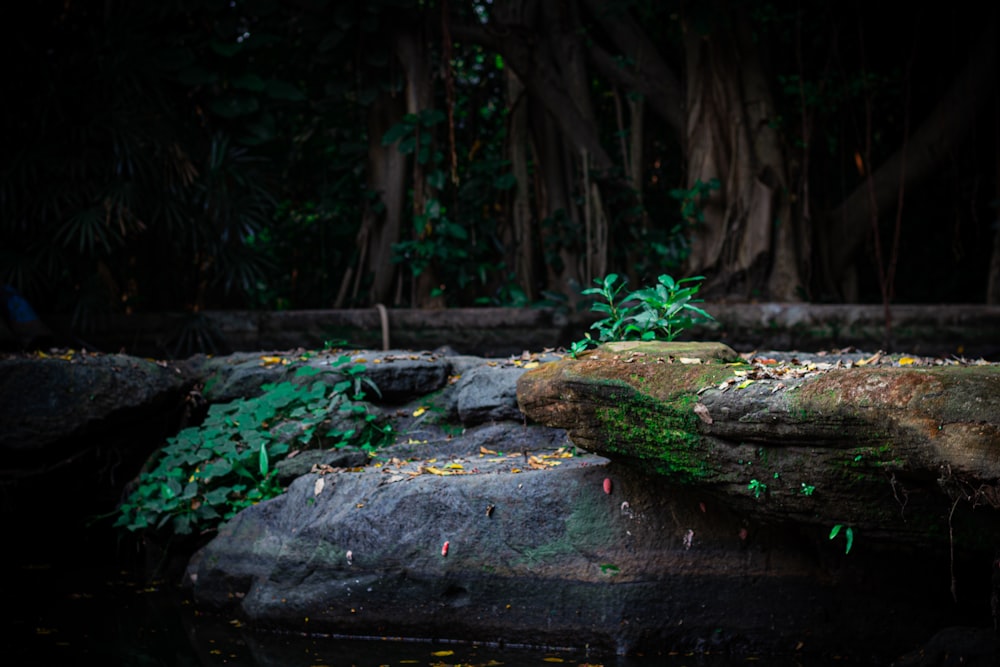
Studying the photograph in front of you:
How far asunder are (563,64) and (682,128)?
108 centimetres

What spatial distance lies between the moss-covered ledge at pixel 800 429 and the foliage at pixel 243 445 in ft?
4.78

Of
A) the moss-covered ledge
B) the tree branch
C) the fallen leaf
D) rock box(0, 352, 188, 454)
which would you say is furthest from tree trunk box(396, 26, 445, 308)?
the fallen leaf

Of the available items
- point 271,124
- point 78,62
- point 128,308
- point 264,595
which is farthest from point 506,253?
point 264,595

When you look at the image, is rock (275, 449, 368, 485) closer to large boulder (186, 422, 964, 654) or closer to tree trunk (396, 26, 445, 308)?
large boulder (186, 422, 964, 654)

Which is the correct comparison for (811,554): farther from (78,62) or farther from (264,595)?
(78,62)

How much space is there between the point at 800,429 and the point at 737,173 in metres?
4.58

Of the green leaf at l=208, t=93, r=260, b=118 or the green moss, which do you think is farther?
the green leaf at l=208, t=93, r=260, b=118

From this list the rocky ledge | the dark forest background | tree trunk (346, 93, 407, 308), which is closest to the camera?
the rocky ledge

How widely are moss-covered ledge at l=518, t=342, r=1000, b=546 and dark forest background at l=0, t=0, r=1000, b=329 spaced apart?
3.63 metres

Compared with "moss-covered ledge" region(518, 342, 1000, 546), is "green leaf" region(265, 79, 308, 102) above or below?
above

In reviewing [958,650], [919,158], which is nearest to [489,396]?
[958,650]

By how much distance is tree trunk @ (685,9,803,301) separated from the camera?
701 centimetres

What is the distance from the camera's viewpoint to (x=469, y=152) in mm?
8656

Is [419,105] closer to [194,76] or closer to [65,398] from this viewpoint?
[194,76]
